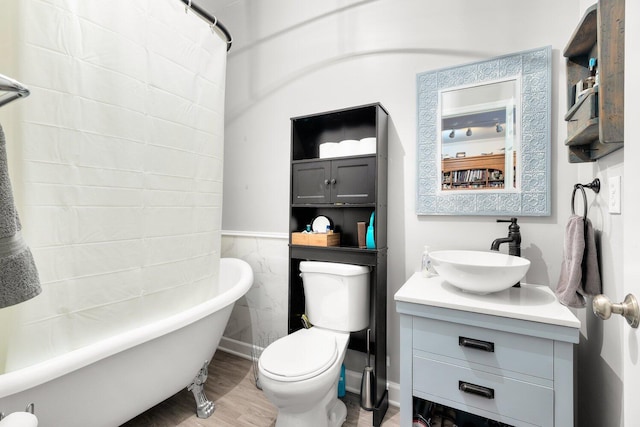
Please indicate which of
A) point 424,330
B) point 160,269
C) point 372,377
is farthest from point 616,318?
point 160,269

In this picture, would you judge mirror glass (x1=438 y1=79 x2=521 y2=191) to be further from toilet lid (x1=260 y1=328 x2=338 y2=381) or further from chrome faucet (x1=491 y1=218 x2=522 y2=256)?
toilet lid (x1=260 y1=328 x2=338 y2=381)

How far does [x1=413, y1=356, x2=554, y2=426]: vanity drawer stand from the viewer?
3.51 feet

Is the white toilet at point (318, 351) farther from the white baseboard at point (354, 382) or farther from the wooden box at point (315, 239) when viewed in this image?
the white baseboard at point (354, 382)

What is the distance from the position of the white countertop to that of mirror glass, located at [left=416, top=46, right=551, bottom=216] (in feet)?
1.45

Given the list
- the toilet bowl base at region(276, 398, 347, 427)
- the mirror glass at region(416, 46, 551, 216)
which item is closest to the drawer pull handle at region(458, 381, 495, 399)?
the toilet bowl base at region(276, 398, 347, 427)

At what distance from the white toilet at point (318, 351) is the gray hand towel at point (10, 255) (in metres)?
0.99

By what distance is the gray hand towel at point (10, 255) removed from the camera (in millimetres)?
602

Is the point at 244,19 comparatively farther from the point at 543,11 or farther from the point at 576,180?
the point at 576,180

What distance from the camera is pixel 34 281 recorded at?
0.66 meters

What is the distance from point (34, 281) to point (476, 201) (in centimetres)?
181

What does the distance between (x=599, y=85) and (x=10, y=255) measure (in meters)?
1.50

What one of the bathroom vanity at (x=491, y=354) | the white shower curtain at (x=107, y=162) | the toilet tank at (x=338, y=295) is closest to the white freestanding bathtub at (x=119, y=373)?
the white shower curtain at (x=107, y=162)

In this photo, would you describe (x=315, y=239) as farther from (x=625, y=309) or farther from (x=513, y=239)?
(x=625, y=309)

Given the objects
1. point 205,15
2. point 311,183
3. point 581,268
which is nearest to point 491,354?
point 581,268
